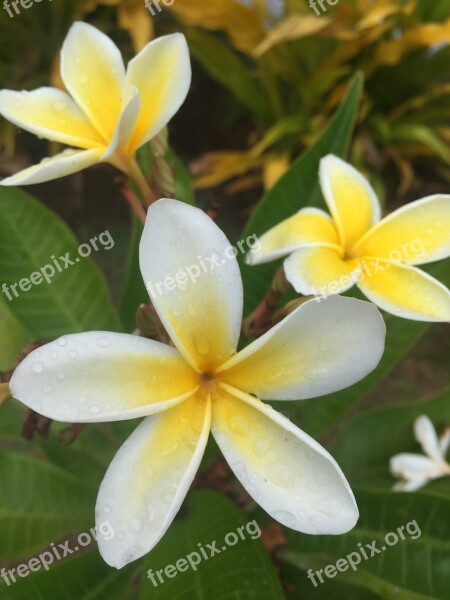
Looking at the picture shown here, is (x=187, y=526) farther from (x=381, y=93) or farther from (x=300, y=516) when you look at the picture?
(x=381, y=93)

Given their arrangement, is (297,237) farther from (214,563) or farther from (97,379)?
(214,563)

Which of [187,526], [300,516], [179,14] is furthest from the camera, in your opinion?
[179,14]

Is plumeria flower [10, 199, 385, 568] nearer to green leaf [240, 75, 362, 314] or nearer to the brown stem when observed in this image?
the brown stem

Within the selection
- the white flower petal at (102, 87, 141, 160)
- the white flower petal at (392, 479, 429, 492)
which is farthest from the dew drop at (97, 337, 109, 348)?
the white flower petal at (392, 479, 429, 492)

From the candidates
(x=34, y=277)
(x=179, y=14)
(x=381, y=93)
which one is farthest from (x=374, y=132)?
(x=34, y=277)
